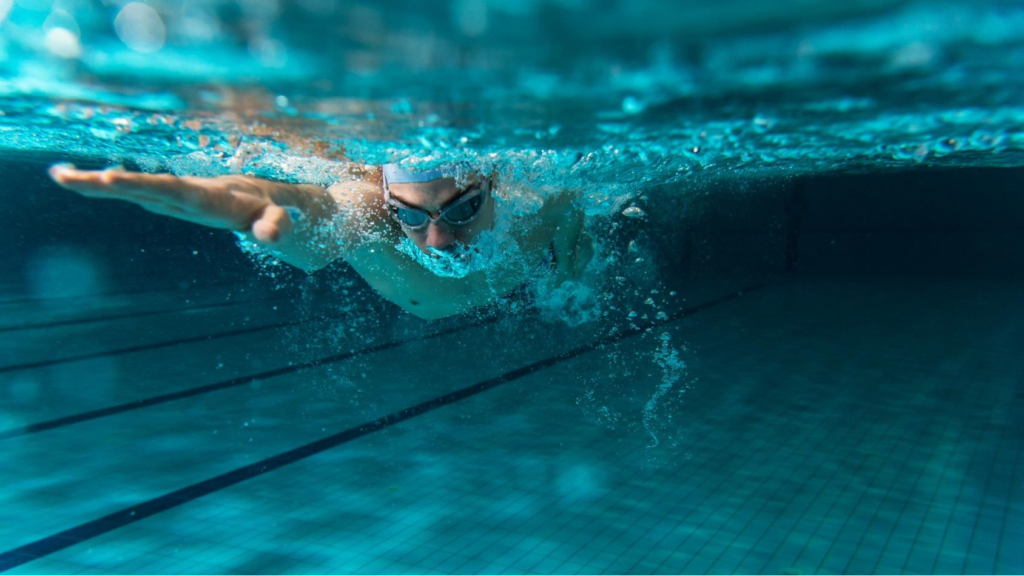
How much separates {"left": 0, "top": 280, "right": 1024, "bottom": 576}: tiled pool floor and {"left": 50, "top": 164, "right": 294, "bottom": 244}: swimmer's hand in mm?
1219

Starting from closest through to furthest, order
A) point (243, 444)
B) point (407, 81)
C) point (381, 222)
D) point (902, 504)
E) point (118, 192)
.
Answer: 1. point (118, 192)
2. point (407, 81)
3. point (902, 504)
4. point (381, 222)
5. point (243, 444)

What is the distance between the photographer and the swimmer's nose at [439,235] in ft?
9.60

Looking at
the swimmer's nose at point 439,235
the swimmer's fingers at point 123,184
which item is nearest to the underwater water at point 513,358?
the swimmer's nose at point 439,235

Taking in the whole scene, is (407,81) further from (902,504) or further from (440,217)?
(902,504)

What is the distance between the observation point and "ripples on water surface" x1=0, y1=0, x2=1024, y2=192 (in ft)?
6.01

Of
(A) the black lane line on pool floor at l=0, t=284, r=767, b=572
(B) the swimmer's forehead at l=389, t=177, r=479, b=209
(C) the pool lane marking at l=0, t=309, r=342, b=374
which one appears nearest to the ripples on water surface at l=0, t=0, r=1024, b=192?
(B) the swimmer's forehead at l=389, t=177, r=479, b=209

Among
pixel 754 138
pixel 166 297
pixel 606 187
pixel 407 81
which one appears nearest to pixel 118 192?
pixel 407 81

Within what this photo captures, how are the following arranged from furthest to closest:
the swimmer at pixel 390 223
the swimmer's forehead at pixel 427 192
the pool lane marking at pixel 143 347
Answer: the pool lane marking at pixel 143 347 → the swimmer's forehead at pixel 427 192 → the swimmer at pixel 390 223

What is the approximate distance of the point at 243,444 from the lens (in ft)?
11.2

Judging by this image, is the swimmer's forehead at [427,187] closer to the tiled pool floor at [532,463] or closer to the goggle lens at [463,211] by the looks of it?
the goggle lens at [463,211]

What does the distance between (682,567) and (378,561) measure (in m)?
1.06

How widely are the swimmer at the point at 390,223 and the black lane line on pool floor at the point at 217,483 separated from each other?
0.63 m

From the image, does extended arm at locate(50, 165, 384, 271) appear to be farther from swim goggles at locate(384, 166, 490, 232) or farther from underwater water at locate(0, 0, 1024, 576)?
swim goggles at locate(384, 166, 490, 232)

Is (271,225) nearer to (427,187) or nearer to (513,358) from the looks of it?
(427,187)
